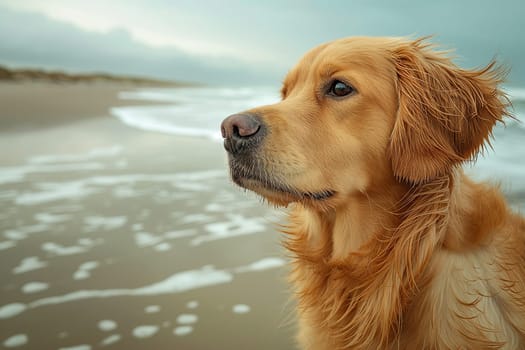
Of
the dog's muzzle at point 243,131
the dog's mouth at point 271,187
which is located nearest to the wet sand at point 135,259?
the dog's mouth at point 271,187

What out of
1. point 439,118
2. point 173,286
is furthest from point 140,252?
point 439,118

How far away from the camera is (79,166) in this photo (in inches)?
252

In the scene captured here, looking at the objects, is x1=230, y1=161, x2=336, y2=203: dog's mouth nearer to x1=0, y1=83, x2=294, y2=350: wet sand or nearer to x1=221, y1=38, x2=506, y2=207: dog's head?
x1=221, y1=38, x2=506, y2=207: dog's head

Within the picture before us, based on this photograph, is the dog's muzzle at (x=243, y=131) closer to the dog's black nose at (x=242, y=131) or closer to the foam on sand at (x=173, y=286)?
the dog's black nose at (x=242, y=131)

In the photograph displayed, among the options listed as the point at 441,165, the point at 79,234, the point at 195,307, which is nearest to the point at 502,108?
the point at 441,165

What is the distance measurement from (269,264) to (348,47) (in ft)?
6.72

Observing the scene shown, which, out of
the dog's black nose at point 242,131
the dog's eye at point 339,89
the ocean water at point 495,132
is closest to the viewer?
the dog's black nose at point 242,131

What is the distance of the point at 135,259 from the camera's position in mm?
3592

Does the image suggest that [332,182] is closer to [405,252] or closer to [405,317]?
[405,252]

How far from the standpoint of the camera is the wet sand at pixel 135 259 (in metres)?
2.74

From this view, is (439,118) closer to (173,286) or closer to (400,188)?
(400,188)

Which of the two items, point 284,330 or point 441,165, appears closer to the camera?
point 441,165

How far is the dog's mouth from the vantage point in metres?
2.01

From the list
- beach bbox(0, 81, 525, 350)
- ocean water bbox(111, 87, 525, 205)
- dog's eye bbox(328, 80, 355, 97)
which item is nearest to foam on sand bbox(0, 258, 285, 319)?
beach bbox(0, 81, 525, 350)
